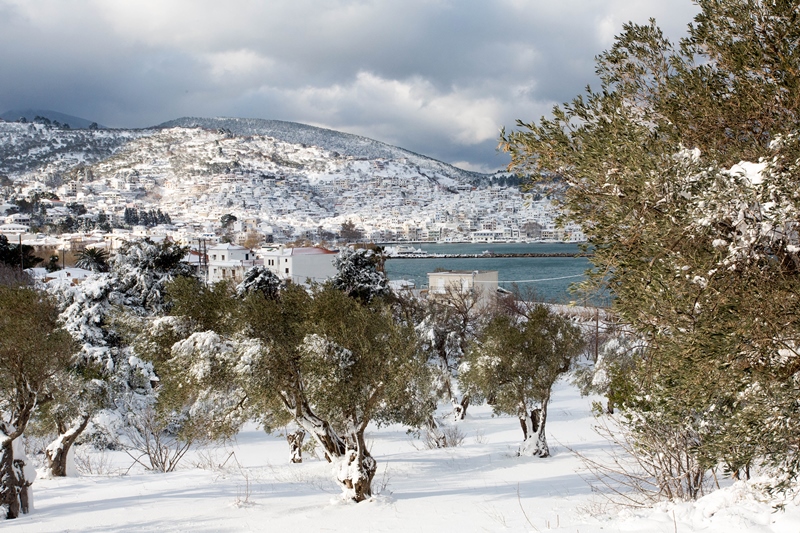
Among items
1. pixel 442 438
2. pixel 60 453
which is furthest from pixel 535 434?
pixel 60 453

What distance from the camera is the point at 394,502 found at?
434 inches

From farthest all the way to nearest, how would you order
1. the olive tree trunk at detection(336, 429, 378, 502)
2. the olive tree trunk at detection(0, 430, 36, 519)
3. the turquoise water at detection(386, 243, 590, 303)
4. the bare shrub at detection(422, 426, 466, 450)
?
the turquoise water at detection(386, 243, 590, 303), the bare shrub at detection(422, 426, 466, 450), the olive tree trunk at detection(336, 429, 378, 502), the olive tree trunk at detection(0, 430, 36, 519)

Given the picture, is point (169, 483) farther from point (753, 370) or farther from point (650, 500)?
point (753, 370)

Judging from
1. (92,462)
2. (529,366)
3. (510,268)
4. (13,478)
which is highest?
(13,478)

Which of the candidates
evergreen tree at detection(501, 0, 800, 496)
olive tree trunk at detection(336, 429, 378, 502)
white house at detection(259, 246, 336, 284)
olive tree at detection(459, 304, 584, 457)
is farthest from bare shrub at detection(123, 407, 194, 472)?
white house at detection(259, 246, 336, 284)

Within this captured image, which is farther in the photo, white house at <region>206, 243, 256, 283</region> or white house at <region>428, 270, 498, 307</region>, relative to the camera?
white house at <region>206, 243, 256, 283</region>

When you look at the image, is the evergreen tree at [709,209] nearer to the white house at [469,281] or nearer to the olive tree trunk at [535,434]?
the olive tree trunk at [535,434]

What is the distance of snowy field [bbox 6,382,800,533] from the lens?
6031 millimetres

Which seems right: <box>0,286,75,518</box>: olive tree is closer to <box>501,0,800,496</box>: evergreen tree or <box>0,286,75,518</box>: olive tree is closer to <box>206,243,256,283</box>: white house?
<box>501,0,800,496</box>: evergreen tree

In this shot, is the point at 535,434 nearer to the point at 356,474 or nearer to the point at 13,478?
the point at 356,474

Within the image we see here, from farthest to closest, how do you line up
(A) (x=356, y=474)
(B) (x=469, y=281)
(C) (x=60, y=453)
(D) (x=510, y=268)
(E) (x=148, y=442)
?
(D) (x=510, y=268)
(B) (x=469, y=281)
(E) (x=148, y=442)
(C) (x=60, y=453)
(A) (x=356, y=474)

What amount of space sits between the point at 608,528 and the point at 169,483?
10698mm

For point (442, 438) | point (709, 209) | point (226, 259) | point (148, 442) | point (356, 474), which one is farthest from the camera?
point (226, 259)

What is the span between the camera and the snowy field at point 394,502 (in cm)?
603
